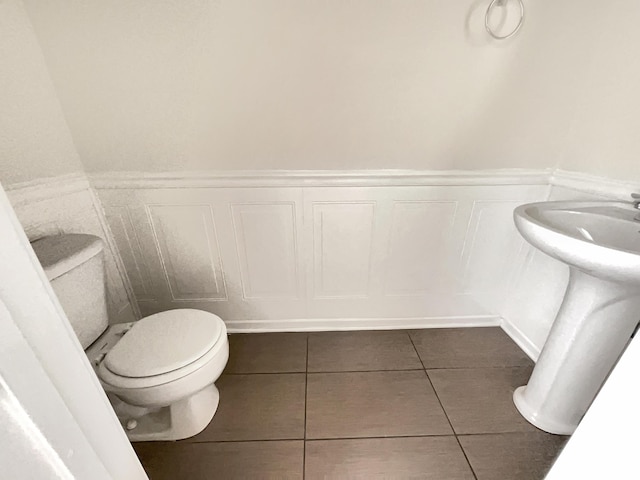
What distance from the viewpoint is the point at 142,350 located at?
1.11 m

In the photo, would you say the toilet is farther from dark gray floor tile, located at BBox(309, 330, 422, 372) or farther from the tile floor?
dark gray floor tile, located at BBox(309, 330, 422, 372)

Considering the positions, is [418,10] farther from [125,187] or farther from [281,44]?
[125,187]

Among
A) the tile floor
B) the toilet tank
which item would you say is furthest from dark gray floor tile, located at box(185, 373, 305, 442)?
the toilet tank

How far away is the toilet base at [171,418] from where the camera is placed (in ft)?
4.09

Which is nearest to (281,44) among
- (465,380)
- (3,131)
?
(3,131)

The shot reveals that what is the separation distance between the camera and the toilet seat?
103 centimetres

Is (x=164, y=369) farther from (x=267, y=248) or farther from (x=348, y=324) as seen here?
(x=348, y=324)

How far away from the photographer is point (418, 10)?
115 cm

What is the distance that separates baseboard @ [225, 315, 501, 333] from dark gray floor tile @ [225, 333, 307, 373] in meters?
0.04

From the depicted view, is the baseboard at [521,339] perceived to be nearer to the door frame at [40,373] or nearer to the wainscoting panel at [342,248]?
the wainscoting panel at [342,248]

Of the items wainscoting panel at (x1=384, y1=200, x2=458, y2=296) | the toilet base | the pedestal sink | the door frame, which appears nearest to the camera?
the door frame

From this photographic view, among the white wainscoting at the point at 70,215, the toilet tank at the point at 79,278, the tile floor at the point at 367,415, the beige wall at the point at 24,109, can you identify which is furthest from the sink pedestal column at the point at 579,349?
the beige wall at the point at 24,109

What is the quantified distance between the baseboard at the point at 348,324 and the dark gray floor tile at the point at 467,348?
41mm

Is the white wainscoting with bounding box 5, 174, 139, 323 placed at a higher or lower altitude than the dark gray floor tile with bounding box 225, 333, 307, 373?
higher
